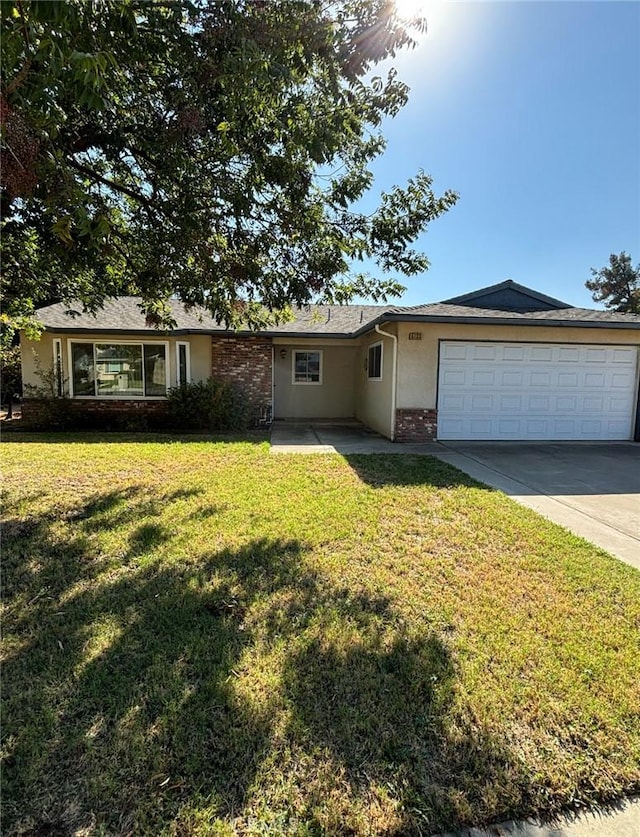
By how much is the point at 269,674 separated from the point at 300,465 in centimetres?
513

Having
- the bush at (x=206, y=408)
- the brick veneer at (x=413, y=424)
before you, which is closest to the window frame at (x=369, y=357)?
the brick veneer at (x=413, y=424)

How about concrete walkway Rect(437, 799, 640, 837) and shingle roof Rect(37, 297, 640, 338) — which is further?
shingle roof Rect(37, 297, 640, 338)

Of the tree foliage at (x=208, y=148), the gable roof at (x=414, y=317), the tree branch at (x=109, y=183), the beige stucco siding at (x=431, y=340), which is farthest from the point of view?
the beige stucco siding at (x=431, y=340)

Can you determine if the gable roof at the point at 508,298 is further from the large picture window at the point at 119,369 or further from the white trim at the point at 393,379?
the large picture window at the point at 119,369

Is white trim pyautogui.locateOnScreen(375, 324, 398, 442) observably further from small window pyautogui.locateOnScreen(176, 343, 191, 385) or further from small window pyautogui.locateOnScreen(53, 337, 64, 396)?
small window pyautogui.locateOnScreen(53, 337, 64, 396)

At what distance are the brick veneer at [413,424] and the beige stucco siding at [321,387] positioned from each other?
16.4 feet

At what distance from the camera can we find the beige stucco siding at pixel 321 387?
47.3 feet

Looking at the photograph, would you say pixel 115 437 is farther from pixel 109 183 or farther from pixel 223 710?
pixel 223 710

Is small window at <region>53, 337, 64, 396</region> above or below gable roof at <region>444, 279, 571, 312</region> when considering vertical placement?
below

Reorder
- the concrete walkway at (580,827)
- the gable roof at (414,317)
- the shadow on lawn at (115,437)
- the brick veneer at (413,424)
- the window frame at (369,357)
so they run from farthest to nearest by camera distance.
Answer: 1. the window frame at (369,357)
2. the brick veneer at (413,424)
3. the shadow on lawn at (115,437)
4. the gable roof at (414,317)
5. the concrete walkway at (580,827)


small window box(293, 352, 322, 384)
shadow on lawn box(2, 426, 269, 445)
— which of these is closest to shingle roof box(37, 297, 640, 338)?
small window box(293, 352, 322, 384)

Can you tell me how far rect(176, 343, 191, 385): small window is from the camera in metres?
12.2

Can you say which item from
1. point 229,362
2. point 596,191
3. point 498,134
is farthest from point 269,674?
point 596,191

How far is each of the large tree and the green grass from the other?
108 feet
